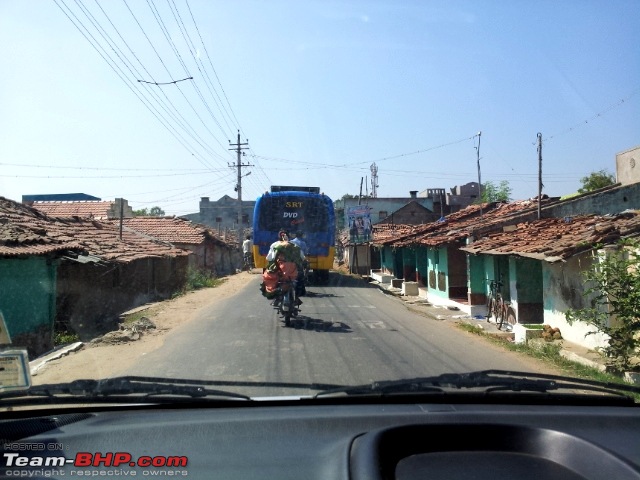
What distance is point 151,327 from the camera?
12.5 metres

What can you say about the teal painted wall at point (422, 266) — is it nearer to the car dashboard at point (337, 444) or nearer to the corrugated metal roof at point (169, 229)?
the corrugated metal roof at point (169, 229)

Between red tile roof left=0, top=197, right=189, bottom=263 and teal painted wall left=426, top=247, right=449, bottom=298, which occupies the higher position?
red tile roof left=0, top=197, right=189, bottom=263

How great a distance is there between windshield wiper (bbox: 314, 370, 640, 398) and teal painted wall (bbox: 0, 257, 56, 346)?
891 cm

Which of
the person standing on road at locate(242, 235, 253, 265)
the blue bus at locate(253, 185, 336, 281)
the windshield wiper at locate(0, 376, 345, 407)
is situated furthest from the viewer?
the person standing on road at locate(242, 235, 253, 265)

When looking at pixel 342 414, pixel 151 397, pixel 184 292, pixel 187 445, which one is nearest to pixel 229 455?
pixel 187 445

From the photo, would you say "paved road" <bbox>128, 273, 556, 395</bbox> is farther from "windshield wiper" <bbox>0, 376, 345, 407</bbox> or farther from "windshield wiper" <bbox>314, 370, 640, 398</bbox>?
"windshield wiper" <bbox>314, 370, 640, 398</bbox>

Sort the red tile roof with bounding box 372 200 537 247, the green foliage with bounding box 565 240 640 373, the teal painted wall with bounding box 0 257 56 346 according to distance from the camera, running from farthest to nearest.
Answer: the red tile roof with bounding box 372 200 537 247, the teal painted wall with bounding box 0 257 56 346, the green foliage with bounding box 565 240 640 373

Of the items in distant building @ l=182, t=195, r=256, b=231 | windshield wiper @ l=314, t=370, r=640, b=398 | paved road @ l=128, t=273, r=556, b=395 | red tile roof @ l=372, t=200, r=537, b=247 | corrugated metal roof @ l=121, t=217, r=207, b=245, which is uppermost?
Answer: distant building @ l=182, t=195, r=256, b=231

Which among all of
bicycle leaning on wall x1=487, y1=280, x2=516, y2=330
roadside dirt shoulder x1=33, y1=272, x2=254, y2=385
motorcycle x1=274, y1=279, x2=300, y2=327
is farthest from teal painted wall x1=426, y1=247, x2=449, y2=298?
motorcycle x1=274, y1=279, x2=300, y2=327

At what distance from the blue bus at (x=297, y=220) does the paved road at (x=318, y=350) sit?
346 inches

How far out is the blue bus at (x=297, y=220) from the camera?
23609 mm

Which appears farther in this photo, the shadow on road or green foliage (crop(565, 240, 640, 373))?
the shadow on road

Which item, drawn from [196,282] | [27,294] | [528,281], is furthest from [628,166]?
[27,294]

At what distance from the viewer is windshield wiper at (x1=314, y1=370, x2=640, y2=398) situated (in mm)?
3514
